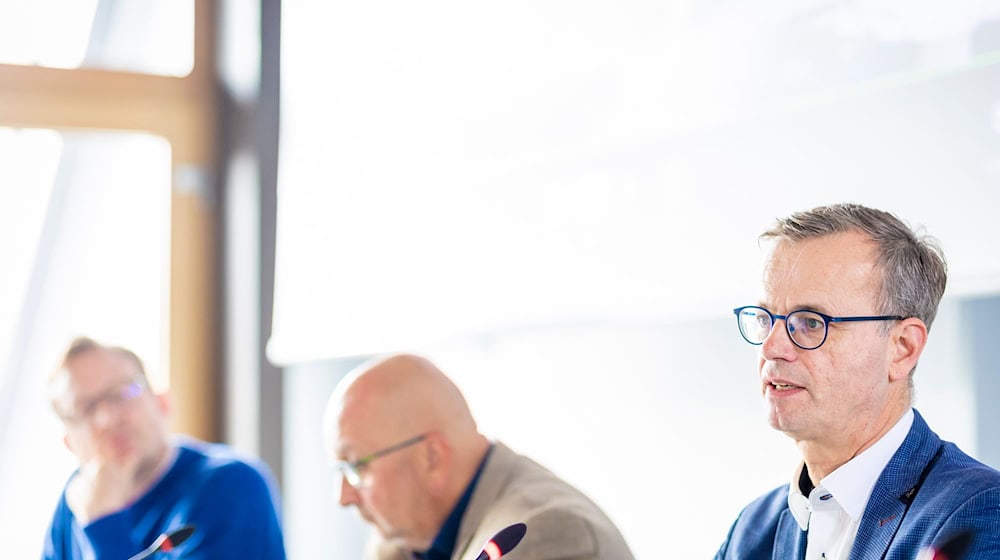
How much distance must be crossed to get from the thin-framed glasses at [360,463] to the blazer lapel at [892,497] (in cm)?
95

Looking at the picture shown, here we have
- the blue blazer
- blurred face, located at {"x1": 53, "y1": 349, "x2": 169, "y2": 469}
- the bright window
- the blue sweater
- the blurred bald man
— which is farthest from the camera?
the bright window

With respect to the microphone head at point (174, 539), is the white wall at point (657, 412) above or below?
above

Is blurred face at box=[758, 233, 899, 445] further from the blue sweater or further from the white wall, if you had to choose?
the blue sweater

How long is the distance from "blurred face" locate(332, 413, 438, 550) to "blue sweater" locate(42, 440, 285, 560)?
0.39 meters

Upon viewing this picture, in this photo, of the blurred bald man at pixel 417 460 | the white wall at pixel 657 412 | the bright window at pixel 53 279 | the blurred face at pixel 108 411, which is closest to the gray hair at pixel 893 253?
the white wall at pixel 657 412

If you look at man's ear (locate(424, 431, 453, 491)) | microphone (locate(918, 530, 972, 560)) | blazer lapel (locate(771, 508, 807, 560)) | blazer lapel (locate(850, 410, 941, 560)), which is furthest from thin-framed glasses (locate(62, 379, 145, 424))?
microphone (locate(918, 530, 972, 560))

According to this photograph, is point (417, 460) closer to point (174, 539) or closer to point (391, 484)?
point (391, 484)

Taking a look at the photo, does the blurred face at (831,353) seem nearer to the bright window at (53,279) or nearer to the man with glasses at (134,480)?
the man with glasses at (134,480)

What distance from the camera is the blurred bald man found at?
2092 mm

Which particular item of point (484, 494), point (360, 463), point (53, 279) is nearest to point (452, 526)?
point (484, 494)

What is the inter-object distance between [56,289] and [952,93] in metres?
3.79

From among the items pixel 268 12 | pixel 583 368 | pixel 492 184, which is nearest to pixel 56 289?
pixel 268 12

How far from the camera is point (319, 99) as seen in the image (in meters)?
3.67

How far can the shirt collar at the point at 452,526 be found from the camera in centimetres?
211
